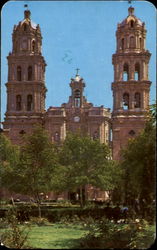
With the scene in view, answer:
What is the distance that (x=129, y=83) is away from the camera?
8.26m

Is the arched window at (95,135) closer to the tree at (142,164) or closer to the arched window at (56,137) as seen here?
the arched window at (56,137)

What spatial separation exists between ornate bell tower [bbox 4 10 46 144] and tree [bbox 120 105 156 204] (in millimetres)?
1726

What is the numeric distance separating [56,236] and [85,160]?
7.32 ft

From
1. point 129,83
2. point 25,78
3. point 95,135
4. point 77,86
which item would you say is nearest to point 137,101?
point 129,83

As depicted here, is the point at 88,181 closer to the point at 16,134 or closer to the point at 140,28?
the point at 16,134

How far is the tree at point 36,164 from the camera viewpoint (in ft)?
34.1

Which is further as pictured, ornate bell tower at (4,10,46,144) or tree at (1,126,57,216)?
tree at (1,126,57,216)

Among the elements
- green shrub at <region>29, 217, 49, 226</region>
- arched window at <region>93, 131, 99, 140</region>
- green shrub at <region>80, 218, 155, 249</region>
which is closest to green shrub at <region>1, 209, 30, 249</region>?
green shrub at <region>29, 217, 49, 226</region>

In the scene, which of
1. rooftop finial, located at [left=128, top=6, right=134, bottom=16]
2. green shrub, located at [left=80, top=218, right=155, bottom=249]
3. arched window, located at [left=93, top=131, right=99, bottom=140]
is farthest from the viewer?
arched window, located at [left=93, top=131, right=99, bottom=140]

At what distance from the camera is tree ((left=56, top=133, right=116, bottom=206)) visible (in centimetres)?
913

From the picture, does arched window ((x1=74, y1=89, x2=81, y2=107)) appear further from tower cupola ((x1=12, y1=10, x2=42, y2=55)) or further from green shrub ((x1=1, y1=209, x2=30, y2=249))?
green shrub ((x1=1, y1=209, x2=30, y2=249))

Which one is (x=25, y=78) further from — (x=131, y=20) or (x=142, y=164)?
(x=142, y=164)

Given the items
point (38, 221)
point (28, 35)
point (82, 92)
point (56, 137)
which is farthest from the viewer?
point (56, 137)

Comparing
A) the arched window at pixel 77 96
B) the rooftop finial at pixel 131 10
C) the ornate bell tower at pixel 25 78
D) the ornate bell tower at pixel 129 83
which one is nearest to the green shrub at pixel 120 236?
the ornate bell tower at pixel 129 83
